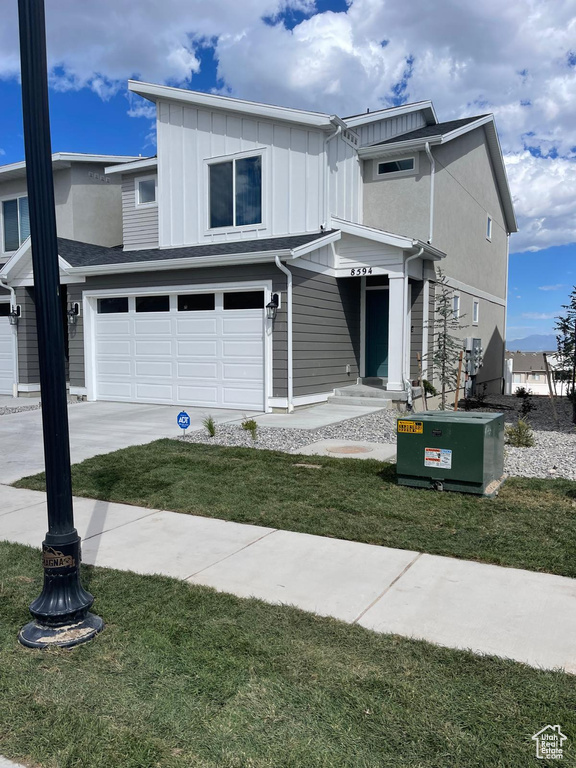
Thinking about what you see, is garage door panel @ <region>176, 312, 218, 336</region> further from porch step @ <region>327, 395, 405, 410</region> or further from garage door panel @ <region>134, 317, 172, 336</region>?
porch step @ <region>327, 395, 405, 410</region>

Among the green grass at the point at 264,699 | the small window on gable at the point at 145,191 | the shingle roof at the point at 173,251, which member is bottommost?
the green grass at the point at 264,699

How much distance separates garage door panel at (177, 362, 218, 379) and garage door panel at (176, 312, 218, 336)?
0.67 m

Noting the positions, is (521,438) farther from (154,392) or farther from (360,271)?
(154,392)

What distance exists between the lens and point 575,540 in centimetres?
459

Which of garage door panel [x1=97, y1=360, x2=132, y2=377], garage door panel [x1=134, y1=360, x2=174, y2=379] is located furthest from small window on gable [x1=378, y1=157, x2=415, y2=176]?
garage door panel [x1=97, y1=360, x2=132, y2=377]

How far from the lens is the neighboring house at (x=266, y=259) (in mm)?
12156

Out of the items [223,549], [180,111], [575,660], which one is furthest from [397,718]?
[180,111]

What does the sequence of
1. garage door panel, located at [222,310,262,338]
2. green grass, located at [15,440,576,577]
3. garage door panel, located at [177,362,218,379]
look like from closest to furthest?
1. green grass, located at [15,440,576,577]
2. garage door panel, located at [222,310,262,338]
3. garage door panel, located at [177,362,218,379]

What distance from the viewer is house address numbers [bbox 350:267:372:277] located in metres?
13.1

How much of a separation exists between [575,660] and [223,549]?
2551 millimetres

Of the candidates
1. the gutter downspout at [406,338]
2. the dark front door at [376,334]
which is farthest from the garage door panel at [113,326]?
the gutter downspout at [406,338]

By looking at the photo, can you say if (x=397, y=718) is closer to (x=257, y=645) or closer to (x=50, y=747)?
(x=257, y=645)

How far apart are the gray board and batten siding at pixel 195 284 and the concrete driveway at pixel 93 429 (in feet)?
3.75

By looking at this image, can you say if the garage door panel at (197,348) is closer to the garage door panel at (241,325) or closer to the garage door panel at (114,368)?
the garage door panel at (241,325)
